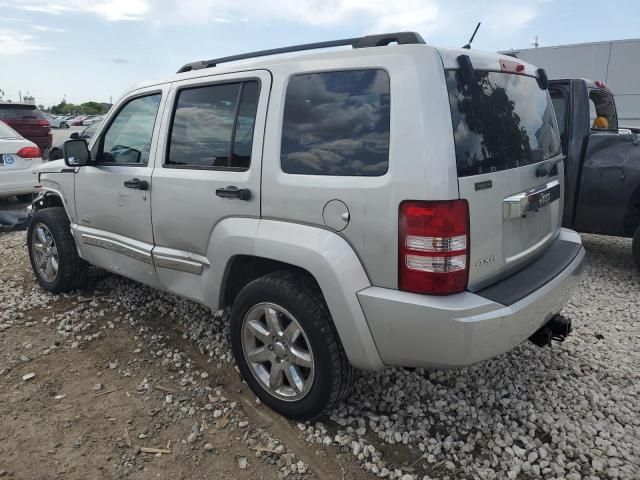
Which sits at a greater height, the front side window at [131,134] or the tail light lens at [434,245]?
the front side window at [131,134]

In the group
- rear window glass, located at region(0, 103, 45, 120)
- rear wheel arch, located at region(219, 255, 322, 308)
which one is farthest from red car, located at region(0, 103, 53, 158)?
rear wheel arch, located at region(219, 255, 322, 308)

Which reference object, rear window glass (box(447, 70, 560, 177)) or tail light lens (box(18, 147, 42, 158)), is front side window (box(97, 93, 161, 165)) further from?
tail light lens (box(18, 147, 42, 158))

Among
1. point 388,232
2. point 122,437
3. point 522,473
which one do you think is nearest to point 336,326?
point 388,232

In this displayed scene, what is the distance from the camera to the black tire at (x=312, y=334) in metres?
2.38

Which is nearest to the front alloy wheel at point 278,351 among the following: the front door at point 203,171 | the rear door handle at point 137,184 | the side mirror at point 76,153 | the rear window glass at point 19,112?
the front door at point 203,171

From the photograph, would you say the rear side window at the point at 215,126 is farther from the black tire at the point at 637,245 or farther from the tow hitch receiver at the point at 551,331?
the black tire at the point at 637,245

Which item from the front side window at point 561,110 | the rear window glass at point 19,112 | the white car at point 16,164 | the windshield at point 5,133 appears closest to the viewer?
the front side window at point 561,110

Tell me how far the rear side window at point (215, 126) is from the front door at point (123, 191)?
0.75ft

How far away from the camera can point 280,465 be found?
2.35 metres

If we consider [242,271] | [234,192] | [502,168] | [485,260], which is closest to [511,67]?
[502,168]

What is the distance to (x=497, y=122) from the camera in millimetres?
2350

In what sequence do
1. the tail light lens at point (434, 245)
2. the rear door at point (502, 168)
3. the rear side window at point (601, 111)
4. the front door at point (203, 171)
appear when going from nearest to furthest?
the tail light lens at point (434, 245), the rear door at point (502, 168), the front door at point (203, 171), the rear side window at point (601, 111)

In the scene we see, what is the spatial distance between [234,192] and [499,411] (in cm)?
193

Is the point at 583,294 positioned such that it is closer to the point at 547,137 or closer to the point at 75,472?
the point at 547,137
